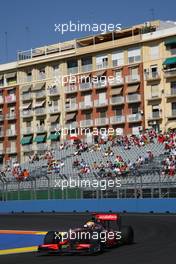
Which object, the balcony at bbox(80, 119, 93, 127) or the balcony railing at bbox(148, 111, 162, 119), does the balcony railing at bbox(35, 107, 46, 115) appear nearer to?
the balcony at bbox(80, 119, 93, 127)

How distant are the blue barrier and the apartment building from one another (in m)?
15.8

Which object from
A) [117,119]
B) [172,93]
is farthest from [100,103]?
[172,93]

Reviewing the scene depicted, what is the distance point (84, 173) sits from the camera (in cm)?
3447

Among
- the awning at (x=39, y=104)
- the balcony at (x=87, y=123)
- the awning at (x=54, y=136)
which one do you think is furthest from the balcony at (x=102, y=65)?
the awning at (x=54, y=136)

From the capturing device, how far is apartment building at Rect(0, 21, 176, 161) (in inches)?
2023

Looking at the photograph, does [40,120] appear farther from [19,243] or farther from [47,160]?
[19,243]

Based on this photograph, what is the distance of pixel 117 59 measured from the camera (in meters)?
54.1

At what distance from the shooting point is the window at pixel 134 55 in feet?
173

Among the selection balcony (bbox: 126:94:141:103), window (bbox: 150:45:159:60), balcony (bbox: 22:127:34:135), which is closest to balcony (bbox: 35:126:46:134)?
balcony (bbox: 22:127:34:135)

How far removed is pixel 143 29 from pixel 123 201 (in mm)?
24989

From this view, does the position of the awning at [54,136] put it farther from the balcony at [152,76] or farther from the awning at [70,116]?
the balcony at [152,76]

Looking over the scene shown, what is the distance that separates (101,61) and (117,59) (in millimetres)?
1674

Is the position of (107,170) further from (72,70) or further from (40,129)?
(40,129)

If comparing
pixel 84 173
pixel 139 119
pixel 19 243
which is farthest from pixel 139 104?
pixel 19 243
